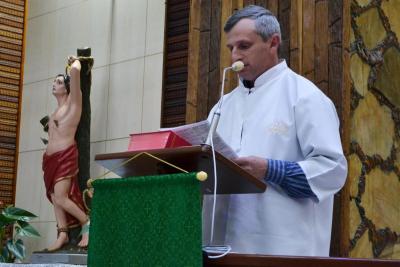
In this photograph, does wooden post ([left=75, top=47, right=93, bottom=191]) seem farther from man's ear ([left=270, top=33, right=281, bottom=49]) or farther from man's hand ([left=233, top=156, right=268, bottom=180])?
man's hand ([left=233, top=156, right=268, bottom=180])

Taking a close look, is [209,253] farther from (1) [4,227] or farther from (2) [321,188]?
(1) [4,227]

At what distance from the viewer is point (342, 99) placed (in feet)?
13.3

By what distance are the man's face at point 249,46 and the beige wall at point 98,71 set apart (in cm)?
283

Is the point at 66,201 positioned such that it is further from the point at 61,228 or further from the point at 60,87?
the point at 60,87

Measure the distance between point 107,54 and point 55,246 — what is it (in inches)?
76.1

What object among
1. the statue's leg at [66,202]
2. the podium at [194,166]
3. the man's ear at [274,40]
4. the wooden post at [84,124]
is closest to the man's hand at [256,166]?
the podium at [194,166]

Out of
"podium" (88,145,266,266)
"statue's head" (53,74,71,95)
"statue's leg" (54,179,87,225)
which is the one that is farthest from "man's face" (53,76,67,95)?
"podium" (88,145,266,266)

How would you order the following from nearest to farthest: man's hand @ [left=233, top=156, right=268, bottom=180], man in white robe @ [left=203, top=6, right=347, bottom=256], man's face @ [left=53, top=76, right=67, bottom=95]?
man's hand @ [left=233, top=156, right=268, bottom=180] < man in white robe @ [left=203, top=6, right=347, bottom=256] < man's face @ [left=53, top=76, right=67, bottom=95]

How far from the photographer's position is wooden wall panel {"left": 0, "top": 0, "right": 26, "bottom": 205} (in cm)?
649

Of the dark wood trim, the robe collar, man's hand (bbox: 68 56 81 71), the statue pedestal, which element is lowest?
the statue pedestal

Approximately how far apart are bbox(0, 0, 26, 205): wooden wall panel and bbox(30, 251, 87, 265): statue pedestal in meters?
1.21

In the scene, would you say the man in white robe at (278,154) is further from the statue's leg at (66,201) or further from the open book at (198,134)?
the statue's leg at (66,201)

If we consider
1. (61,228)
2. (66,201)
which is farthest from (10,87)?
(61,228)

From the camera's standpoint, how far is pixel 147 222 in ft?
7.05
